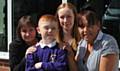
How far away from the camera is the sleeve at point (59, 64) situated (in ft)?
9.08

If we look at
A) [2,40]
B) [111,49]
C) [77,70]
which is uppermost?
[111,49]

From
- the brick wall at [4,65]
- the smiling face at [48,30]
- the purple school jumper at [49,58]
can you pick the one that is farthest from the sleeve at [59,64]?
the brick wall at [4,65]

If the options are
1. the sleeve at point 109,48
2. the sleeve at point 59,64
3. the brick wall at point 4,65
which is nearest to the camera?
the sleeve at point 109,48

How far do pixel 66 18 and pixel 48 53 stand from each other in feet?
1.05

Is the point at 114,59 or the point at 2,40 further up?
the point at 114,59

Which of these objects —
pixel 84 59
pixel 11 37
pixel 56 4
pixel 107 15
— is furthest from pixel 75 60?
pixel 11 37

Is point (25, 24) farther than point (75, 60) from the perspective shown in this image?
Yes

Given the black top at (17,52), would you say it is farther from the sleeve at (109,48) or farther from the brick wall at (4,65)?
the brick wall at (4,65)

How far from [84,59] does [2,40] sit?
315 centimetres

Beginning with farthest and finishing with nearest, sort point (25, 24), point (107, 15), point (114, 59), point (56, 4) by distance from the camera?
point (56, 4)
point (107, 15)
point (25, 24)
point (114, 59)

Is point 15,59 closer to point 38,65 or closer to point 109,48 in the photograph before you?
point 38,65

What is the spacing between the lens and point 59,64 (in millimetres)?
2773

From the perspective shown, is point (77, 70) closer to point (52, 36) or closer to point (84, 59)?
point (84, 59)

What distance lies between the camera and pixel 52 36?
2.80 metres
